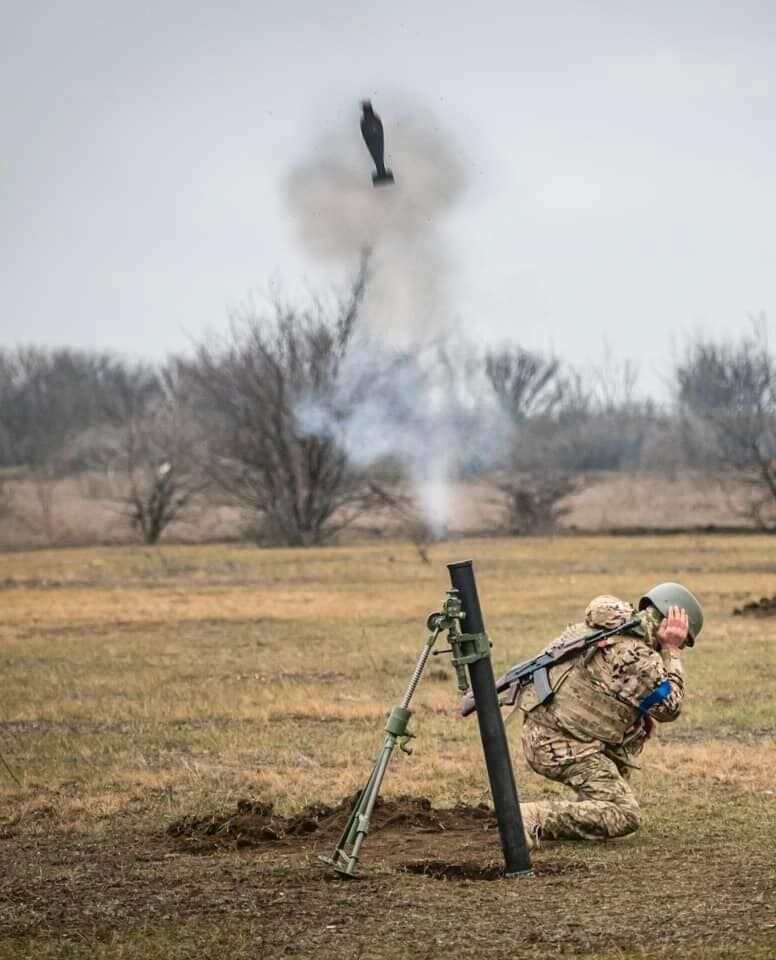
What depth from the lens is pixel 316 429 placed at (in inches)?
997

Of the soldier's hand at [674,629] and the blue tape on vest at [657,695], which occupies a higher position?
the soldier's hand at [674,629]

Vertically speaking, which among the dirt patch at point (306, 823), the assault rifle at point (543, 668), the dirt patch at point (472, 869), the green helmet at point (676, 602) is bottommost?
the dirt patch at point (472, 869)

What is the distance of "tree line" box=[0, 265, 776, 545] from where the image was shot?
93.1ft

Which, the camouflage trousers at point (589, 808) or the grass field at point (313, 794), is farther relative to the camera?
the camouflage trousers at point (589, 808)

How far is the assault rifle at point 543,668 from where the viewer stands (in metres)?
9.24

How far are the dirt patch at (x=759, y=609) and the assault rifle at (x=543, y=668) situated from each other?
51.5ft

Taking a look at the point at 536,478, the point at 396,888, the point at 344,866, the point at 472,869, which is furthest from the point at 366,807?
the point at 536,478

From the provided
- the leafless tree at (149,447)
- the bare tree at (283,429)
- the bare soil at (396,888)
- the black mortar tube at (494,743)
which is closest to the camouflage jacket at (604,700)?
the bare soil at (396,888)

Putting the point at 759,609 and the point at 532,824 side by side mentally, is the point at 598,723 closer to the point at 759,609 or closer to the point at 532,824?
the point at 532,824

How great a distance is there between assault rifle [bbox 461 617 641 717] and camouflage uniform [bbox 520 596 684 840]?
0.16 feet

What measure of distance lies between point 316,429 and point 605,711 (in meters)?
16.3

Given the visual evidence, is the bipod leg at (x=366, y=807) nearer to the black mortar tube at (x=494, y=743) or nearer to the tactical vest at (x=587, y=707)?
the black mortar tube at (x=494, y=743)

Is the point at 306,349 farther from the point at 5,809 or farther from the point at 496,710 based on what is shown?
the point at 496,710

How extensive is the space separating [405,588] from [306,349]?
5374mm
